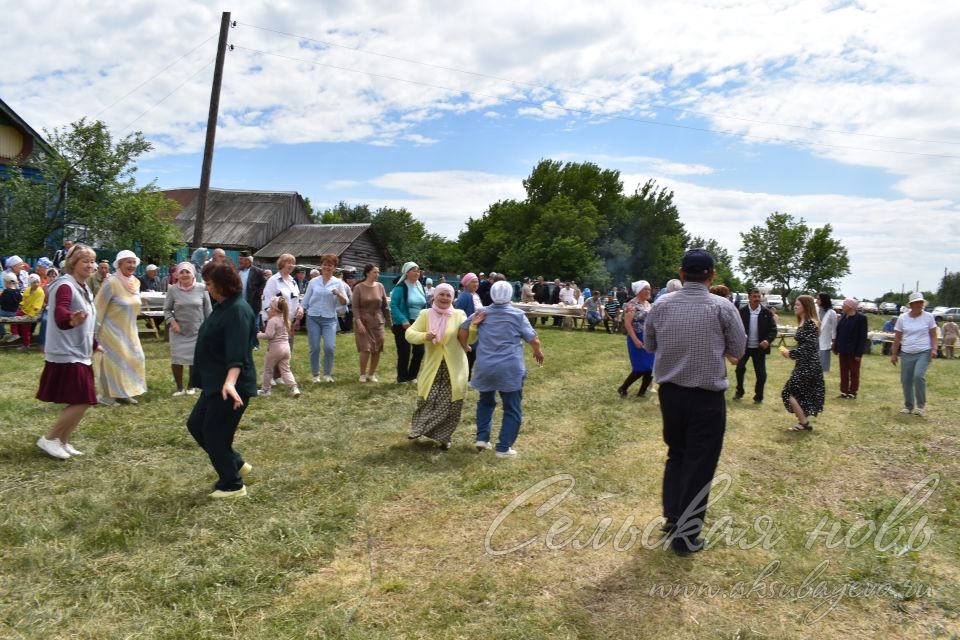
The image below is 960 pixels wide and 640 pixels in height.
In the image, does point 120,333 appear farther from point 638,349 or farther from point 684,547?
point 638,349

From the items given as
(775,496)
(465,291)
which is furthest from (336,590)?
(465,291)

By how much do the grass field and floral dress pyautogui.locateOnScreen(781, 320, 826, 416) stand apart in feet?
2.35

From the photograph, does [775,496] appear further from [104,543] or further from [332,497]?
[104,543]

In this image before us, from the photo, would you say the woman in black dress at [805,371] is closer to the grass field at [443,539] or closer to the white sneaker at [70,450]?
the grass field at [443,539]

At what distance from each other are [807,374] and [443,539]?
5850 mm

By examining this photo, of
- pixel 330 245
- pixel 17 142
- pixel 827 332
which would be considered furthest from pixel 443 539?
pixel 330 245

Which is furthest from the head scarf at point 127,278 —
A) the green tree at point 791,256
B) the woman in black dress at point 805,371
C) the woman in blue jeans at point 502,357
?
the green tree at point 791,256

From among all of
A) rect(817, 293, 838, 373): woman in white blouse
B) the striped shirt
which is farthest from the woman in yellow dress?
→ rect(817, 293, 838, 373): woman in white blouse

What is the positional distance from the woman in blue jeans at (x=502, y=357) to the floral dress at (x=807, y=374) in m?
3.87

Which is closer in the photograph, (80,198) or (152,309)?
(152,309)

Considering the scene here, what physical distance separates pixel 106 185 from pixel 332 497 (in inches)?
792

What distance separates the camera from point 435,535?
172 inches

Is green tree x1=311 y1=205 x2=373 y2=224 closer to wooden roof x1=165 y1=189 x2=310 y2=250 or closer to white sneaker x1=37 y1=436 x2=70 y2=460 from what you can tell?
wooden roof x1=165 y1=189 x2=310 y2=250

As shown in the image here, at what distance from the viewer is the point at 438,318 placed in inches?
254
